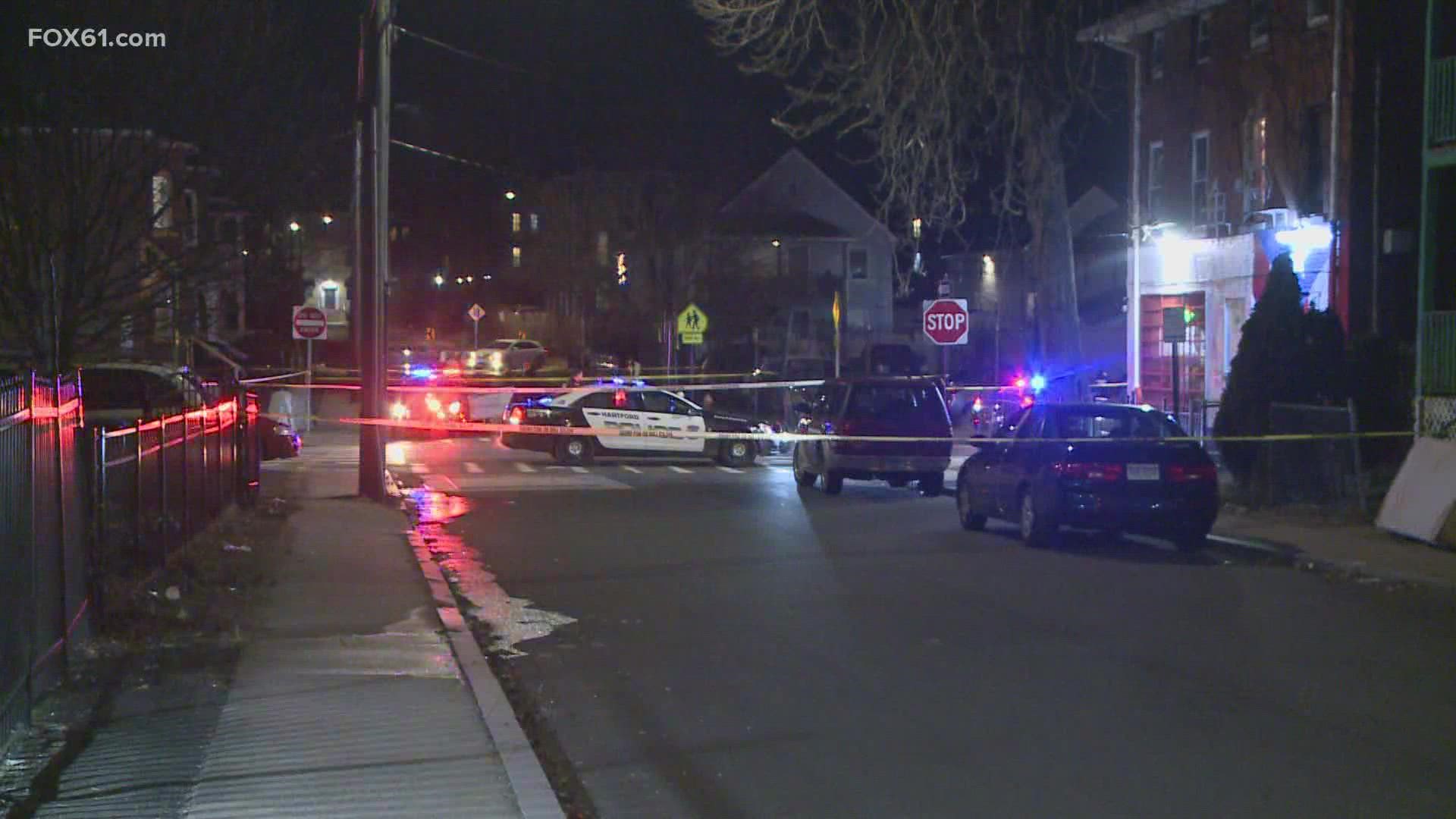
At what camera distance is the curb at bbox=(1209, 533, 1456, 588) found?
1316 cm

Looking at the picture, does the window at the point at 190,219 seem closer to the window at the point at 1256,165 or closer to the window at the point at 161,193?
the window at the point at 161,193

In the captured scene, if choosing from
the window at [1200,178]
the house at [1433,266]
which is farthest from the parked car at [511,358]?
the house at [1433,266]

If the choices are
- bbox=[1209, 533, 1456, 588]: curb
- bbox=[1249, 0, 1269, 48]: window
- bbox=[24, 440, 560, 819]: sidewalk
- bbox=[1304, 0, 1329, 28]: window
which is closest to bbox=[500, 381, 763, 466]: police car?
bbox=[1249, 0, 1269, 48]: window

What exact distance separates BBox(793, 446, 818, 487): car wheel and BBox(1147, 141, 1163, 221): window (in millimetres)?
12907

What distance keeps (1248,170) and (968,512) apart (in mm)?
14652

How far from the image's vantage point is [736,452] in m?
28.0

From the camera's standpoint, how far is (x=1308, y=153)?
88.0ft

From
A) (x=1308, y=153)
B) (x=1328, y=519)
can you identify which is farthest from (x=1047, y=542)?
(x=1308, y=153)

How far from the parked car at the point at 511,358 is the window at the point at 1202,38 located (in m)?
24.1

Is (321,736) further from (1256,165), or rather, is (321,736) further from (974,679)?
(1256,165)

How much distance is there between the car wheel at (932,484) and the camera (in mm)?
22125

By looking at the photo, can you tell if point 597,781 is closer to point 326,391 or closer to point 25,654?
point 25,654

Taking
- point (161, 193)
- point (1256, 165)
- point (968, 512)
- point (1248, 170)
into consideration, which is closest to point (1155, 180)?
point (1248, 170)

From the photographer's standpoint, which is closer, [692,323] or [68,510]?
[68,510]
